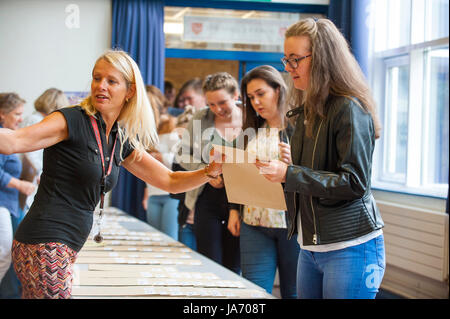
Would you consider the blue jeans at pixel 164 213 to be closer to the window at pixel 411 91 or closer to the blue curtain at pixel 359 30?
the window at pixel 411 91

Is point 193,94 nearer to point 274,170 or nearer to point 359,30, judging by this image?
point 359,30

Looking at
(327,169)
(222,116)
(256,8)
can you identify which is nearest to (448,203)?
(222,116)

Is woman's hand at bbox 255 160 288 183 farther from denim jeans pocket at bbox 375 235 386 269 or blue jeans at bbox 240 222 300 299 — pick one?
blue jeans at bbox 240 222 300 299

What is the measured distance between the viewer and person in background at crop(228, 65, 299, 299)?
2.29 meters

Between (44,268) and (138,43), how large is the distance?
401 cm

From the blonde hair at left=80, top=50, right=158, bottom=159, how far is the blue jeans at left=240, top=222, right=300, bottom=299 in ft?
2.84

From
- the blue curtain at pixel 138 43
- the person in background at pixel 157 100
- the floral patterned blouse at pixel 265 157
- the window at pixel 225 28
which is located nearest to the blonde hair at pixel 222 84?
the floral patterned blouse at pixel 265 157

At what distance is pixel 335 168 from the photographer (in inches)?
60.4

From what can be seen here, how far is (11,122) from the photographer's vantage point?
3.10 metres

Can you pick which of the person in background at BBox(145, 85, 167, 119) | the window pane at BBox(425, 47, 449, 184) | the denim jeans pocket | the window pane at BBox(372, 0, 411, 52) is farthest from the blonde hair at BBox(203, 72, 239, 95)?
the window pane at BBox(372, 0, 411, 52)

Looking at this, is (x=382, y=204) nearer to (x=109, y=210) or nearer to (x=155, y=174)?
(x=109, y=210)

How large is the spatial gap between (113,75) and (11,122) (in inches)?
73.1

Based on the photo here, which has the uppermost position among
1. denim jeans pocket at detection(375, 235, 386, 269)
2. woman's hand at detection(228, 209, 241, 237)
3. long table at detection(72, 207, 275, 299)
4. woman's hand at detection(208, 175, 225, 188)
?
woman's hand at detection(208, 175, 225, 188)

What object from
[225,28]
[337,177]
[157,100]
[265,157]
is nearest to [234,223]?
[265,157]
